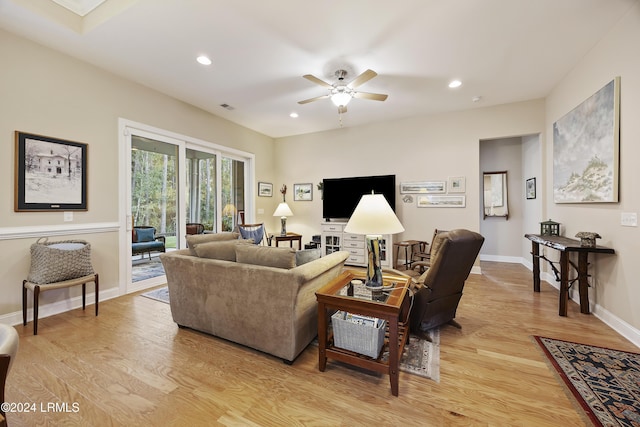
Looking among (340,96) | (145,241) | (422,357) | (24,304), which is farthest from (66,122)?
(422,357)

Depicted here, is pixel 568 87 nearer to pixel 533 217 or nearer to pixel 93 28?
pixel 533 217

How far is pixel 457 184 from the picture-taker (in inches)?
182

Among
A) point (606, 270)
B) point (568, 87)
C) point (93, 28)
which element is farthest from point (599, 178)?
point (93, 28)

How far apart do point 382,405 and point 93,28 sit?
163 inches

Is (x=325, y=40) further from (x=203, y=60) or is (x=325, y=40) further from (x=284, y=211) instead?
(x=284, y=211)

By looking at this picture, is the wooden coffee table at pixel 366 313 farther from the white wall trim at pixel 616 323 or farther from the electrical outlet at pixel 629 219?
the electrical outlet at pixel 629 219

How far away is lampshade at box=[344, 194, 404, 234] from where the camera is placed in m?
1.91

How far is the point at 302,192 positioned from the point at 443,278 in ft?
14.3

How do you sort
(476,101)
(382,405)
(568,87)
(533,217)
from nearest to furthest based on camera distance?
(382,405) < (568,87) < (476,101) < (533,217)

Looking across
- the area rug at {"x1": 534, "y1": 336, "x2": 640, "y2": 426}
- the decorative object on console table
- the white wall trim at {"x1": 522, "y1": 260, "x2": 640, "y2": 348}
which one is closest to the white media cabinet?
the decorative object on console table

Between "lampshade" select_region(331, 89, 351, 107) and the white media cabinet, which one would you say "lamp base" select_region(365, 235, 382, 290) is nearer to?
"lampshade" select_region(331, 89, 351, 107)

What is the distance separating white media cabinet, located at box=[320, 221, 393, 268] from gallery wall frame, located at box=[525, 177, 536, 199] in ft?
8.65

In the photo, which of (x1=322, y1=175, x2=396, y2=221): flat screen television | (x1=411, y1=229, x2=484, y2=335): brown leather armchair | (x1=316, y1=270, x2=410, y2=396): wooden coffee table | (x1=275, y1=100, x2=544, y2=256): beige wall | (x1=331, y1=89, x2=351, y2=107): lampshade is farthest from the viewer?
(x1=322, y1=175, x2=396, y2=221): flat screen television

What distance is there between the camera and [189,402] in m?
1.59
